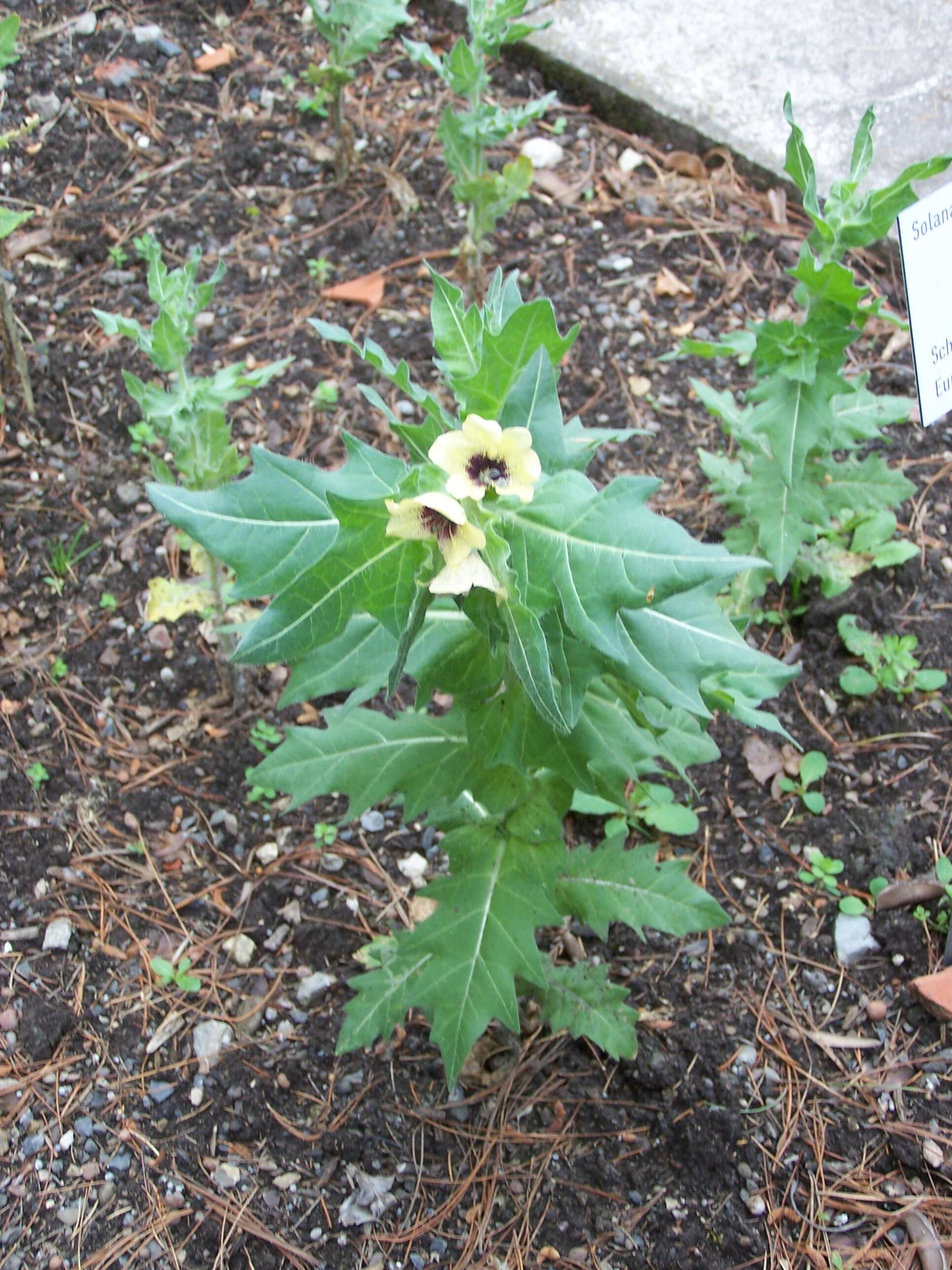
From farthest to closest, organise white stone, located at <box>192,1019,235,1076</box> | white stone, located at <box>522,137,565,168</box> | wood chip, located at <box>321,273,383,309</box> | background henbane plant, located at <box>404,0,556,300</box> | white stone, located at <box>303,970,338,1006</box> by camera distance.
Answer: white stone, located at <box>522,137,565,168</box> → wood chip, located at <box>321,273,383,309</box> → background henbane plant, located at <box>404,0,556,300</box> → white stone, located at <box>303,970,338,1006</box> → white stone, located at <box>192,1019,235,1076</box>

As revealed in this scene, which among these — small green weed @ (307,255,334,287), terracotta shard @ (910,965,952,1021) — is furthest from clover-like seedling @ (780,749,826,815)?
small green weed @ (307,255,334,287)

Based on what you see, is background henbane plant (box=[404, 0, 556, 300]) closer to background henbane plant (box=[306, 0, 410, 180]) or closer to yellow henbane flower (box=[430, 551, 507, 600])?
background henbane plant (box=[306, 0, 410, 180])

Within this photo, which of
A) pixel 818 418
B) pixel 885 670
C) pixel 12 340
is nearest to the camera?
pixel 818 418

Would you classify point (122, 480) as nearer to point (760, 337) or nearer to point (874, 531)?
point (760, 337)

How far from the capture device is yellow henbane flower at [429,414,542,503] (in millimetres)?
1529

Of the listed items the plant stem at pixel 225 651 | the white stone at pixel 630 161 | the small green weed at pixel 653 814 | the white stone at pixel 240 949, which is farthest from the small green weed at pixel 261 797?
the white stone at pixel 630 161

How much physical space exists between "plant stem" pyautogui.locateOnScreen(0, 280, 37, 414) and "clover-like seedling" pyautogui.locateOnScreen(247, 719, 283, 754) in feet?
4.76

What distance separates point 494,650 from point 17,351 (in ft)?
7.86

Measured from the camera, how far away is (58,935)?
2.72 m

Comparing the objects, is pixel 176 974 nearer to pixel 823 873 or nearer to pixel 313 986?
pixel 313 986

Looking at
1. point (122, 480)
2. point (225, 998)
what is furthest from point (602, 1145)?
point (122, 480)

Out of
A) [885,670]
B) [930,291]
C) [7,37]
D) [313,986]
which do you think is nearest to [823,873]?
[885,670]

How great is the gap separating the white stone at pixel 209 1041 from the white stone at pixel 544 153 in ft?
11.6

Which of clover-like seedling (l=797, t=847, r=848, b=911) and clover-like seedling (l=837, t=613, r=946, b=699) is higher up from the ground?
clover-like seedling (l=837, t=613, r=946, b=699)
